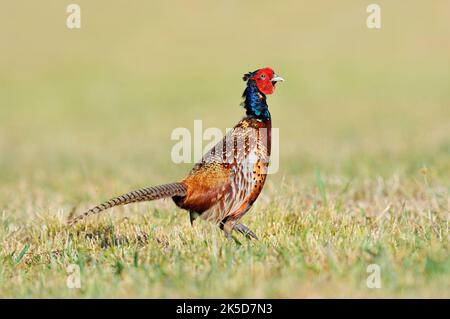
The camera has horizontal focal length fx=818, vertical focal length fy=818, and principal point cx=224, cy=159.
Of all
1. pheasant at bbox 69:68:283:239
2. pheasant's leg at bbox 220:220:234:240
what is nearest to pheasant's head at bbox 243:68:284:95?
pheasant at bbox 69:68:283:239

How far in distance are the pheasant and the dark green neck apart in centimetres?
5

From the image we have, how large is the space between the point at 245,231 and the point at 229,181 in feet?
1.52

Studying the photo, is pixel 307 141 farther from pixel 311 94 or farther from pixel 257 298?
pixel 257 298

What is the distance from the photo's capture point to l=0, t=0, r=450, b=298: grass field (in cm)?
567

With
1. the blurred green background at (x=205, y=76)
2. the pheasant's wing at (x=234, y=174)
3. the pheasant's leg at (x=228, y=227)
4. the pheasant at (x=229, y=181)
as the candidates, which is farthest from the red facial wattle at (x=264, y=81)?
the blurred green background at (x=205, y=76)

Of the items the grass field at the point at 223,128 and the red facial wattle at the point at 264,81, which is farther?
the red facial wattle at the point at 264,81

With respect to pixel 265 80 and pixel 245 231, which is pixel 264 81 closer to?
pixel 265 80

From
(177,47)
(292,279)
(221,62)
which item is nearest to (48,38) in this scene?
(177,47)

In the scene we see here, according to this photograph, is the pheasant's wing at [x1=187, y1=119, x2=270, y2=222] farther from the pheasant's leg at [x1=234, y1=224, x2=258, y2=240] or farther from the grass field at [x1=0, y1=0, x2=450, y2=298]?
the grass field at [x1=0, y1=0, x2=450, y2=298]

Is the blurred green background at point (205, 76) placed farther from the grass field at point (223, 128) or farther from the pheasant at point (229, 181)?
the pheasant at point (229, 181)

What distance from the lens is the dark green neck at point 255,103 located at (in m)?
7.30

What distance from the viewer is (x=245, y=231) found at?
7.04 m

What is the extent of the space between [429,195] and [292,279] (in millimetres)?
4425

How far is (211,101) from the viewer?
2812cm
